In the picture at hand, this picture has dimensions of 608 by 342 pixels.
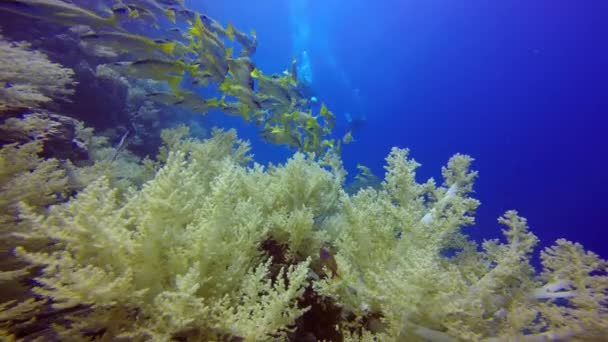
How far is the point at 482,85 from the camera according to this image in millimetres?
71500

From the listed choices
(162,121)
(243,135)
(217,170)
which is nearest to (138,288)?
(217,170)

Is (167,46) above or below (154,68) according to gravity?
above

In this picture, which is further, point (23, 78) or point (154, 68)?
point (154, 68)

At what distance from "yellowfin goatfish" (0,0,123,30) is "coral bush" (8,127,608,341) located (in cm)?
415

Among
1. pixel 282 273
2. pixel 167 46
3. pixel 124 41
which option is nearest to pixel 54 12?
pixel 124 41

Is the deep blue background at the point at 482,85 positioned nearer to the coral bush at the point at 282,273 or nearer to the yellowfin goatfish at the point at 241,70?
the yellowfin goatfish at the point at 241,70

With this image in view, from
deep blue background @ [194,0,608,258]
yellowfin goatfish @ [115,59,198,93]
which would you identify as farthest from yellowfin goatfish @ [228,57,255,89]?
deep blue background @ [194,0,608,258]

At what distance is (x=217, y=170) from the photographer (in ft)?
13.3

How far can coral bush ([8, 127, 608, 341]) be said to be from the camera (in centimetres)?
156

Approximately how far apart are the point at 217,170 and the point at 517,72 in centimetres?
7949

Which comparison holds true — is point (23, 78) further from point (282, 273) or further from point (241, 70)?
point (282, 273)

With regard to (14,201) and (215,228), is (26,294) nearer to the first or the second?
(14,201)

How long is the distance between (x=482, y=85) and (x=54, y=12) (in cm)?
8350

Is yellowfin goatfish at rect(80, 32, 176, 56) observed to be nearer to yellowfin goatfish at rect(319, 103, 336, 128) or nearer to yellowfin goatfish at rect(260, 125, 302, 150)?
yellowfin goatfish at rect(260, 125, 302, 150)
